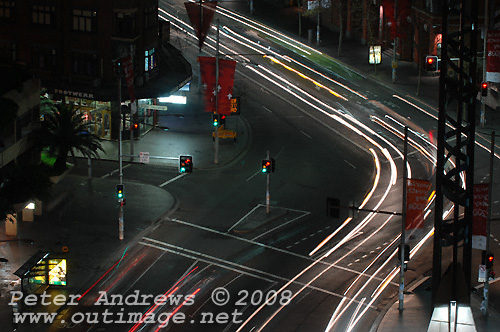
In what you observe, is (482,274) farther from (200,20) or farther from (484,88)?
(200,20)

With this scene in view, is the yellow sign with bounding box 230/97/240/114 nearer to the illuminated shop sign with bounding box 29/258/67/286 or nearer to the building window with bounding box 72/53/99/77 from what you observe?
the building window with bounding box 72/53/99/77

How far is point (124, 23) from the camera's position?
3068 inches

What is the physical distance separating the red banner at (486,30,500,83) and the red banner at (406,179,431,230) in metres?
29.2

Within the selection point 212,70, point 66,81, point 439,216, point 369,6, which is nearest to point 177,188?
point 212,70

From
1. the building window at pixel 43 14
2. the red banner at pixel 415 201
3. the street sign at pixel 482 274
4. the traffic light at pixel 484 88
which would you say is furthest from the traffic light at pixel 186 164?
the traffic light at pixel 484 88

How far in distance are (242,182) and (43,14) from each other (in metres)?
21.9

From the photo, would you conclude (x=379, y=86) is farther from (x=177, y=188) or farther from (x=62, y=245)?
(x=62, y=245)

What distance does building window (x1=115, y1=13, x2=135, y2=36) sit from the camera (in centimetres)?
7769

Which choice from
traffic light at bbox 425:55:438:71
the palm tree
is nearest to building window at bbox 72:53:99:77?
the palm tree

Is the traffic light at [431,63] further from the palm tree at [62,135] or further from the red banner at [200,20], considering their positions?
the palm tree at [62,135]

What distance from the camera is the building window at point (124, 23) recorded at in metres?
77.7

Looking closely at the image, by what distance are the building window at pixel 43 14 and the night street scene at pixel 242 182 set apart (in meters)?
0.11

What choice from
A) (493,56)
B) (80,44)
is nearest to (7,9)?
(80,44)

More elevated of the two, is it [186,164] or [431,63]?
[431,63]
